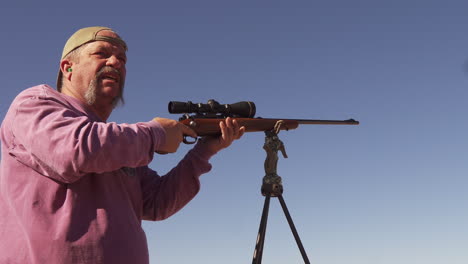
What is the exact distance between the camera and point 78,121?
3.17 meters

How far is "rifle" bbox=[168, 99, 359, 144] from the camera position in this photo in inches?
177

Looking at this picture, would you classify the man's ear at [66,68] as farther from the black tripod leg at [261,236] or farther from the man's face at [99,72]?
the black tripod leg at [261,236]

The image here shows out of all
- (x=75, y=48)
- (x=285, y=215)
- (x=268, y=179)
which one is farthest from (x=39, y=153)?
(x=285, y=215)

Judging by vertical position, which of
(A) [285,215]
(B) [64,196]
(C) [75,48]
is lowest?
(B) [64,196]

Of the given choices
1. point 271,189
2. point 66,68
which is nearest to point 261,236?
point 271,189

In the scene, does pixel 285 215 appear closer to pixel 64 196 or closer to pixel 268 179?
pixel 268 179

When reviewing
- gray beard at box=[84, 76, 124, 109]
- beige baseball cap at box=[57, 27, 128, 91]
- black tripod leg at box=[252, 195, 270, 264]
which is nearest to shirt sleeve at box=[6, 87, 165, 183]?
gray beard at box=[84, 76, 124, 109]

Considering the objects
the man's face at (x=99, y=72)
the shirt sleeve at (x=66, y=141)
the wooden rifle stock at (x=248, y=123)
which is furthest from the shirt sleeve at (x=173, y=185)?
the shirt sleeve at (x=66, y=141)

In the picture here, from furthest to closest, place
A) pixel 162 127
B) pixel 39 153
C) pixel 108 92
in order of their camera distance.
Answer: pixel 108 92 → pixel 162 127 → pixel 39 153

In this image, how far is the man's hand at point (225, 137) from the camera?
4527 mm

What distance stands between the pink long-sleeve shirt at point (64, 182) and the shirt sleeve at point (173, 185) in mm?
712

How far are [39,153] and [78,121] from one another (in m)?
0.31

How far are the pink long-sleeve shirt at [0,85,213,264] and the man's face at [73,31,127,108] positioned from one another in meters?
0.28

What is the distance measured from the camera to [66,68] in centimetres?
396
